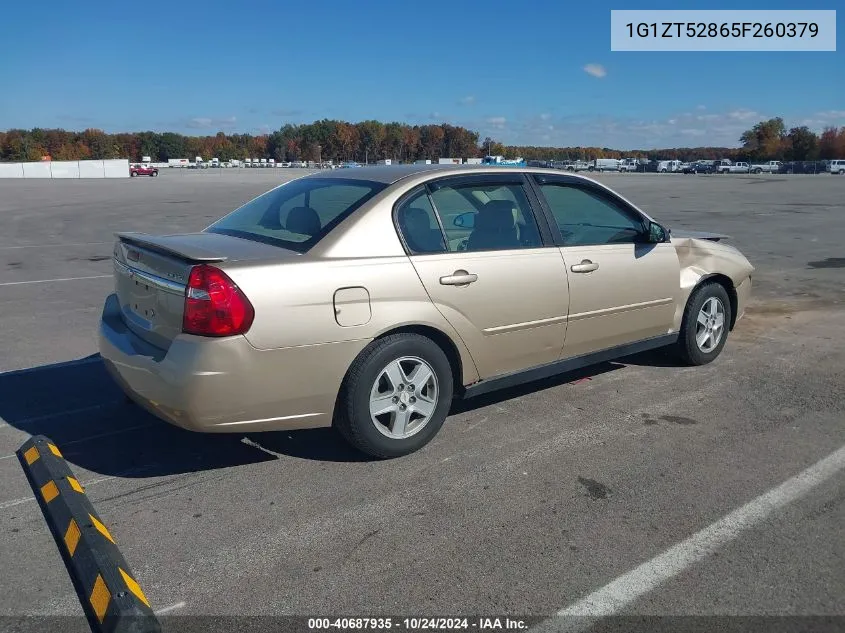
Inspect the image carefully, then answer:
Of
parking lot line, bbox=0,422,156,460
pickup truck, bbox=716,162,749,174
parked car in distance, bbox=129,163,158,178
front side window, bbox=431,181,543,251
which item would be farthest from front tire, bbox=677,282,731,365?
pickup truck, bbox=716,162,749,174

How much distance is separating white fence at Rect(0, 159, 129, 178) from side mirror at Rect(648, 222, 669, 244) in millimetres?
67939

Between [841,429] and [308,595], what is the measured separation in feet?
11.7

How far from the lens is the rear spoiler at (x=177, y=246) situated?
365 cm

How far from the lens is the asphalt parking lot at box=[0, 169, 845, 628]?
2922mm

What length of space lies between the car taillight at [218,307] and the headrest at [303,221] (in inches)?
26.8

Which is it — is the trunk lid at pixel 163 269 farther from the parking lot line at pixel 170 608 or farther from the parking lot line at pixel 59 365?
the parking lot line at pixel 59 365

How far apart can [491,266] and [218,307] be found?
1686 millimetres

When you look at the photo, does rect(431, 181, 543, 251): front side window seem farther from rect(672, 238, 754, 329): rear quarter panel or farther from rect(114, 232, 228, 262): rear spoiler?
rect(672, 238, 754, 329): rear quarter panel

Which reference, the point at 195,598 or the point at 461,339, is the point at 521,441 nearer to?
the point at 461,339

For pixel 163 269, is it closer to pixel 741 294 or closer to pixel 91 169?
pixel 741 294

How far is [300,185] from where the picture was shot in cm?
489

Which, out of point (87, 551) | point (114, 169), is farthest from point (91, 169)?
point (87, 551)

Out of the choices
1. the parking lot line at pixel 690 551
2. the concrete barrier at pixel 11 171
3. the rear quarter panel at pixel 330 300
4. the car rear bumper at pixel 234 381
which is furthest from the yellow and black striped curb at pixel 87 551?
the concrete barrier at pixel 11 171

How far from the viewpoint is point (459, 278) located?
4.26m
